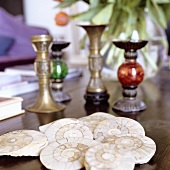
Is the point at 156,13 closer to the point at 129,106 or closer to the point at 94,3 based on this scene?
the point at 94,3

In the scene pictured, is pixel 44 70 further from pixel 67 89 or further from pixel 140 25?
pixel 140 25

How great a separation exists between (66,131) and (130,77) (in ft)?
0.89

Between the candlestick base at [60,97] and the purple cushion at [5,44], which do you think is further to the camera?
the purple cushion at [5,44]

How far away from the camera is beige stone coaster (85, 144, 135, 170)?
15.4 inches

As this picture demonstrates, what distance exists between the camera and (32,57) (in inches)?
81.0

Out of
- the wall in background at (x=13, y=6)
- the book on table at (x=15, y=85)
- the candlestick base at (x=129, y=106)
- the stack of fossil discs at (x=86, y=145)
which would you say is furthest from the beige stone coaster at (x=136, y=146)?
the wall in background at (x=13, y=6)

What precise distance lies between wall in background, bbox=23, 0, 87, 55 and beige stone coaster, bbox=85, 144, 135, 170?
3.01 meters

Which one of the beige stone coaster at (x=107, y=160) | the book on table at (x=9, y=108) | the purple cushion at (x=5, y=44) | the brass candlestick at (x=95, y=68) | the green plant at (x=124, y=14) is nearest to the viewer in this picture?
the beige stone coaster at (x=107, y=160)

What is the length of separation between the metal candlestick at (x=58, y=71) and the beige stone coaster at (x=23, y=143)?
343mm

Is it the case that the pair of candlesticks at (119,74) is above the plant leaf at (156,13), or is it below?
below

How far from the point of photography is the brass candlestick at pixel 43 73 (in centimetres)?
71

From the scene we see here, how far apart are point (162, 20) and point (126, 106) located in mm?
415

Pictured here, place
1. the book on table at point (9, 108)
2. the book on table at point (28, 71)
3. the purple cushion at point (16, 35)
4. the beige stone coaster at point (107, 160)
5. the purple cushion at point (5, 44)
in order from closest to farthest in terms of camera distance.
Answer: the beige stone coaster at point (107, 160)
the book on table at point (9, 108)
the book on table at point (28, 71)
the purple cushion at point (5, 44)
the purple cushion at point (16, 35)

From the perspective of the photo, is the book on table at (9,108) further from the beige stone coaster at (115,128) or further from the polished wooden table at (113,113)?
the beige stone coaster at (115,128)
